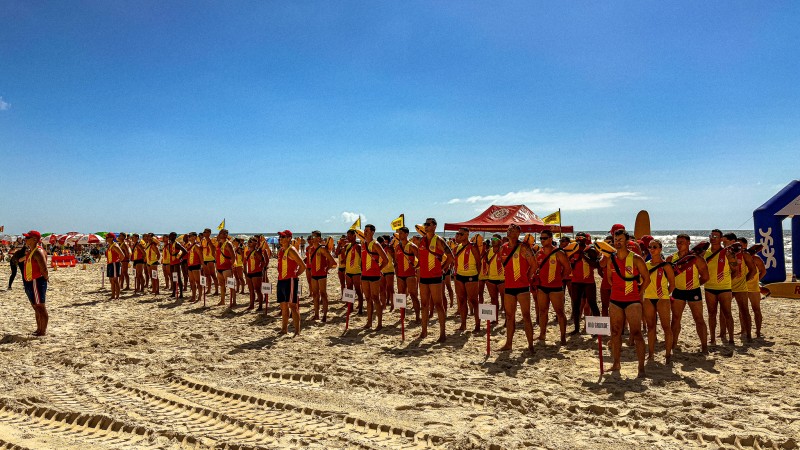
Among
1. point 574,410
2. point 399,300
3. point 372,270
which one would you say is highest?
point 372,270

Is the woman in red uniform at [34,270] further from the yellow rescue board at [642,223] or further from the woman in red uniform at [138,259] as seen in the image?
the yellow rescue board at [642,223]

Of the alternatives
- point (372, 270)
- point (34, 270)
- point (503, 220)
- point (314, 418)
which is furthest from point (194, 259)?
point (503, 220)

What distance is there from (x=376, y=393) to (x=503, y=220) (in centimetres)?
1220

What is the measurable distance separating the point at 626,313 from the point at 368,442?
11.4 ft

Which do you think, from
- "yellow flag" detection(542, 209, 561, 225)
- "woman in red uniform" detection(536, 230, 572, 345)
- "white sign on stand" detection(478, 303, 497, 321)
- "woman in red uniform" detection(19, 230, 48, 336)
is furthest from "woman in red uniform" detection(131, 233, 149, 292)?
"yellow flag" detection(542, 209, 561, 225)

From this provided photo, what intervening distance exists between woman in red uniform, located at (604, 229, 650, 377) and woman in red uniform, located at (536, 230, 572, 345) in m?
1.29

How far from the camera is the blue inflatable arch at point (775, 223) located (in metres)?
13.7

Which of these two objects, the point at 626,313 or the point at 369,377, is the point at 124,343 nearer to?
the point at 369,377

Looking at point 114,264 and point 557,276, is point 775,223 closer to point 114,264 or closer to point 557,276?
point 557,276

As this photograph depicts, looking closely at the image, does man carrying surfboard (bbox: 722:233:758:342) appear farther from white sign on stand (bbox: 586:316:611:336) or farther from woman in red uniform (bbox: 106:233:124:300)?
woman in red uniform (bbox: 106:233:124:300)

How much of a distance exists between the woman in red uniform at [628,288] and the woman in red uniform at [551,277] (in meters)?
1.29

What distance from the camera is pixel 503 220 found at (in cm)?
1689

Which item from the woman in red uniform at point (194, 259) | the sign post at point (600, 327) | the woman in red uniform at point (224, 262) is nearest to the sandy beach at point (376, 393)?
the sign post at point (600, 327)

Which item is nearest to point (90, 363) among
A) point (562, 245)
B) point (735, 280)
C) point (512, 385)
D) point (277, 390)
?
point (277, 390)
